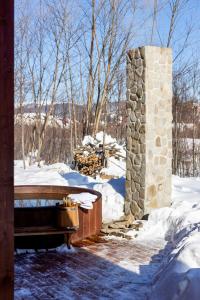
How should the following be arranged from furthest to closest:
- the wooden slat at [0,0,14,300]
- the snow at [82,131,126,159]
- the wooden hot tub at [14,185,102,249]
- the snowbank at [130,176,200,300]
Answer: the snow at [82,131,126,159] → the wooden hot tub at [14,185,102,249] → the snowbank at [130,176,200,300] → the wooden slat at [0,0,14,300]

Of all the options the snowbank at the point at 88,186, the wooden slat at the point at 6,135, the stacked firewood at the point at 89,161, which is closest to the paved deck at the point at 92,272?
the snowbank at the point at 88,186

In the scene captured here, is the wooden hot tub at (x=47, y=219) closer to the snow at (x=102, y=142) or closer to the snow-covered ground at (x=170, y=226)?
the snow-covered ground at (x=170, y=226)

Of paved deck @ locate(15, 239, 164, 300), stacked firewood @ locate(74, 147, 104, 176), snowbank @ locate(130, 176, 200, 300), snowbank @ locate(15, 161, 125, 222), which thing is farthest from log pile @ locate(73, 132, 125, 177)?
paved deck @ locate(15, 239, 164, 300)

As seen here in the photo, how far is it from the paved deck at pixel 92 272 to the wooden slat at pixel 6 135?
245 centimetres

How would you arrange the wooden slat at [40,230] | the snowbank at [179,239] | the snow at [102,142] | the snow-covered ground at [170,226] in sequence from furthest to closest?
the snow at [102,142] < the wooden slat at [40,230] < the snow-covered ground at [170,226] < the snowbank at [179,239]

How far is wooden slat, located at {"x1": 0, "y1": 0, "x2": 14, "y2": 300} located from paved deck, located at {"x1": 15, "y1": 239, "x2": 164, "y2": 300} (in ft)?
8.03

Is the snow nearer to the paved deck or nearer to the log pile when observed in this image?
the log pile

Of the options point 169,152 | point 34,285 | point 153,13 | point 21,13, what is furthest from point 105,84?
point 34,285

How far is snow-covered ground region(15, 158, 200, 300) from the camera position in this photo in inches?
129

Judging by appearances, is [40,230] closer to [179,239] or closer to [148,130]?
[179,239]

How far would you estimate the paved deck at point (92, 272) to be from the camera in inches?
177

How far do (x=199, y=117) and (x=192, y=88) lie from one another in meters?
1.10

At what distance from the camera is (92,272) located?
5203 mm

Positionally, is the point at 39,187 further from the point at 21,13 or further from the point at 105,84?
the point at 21,13
